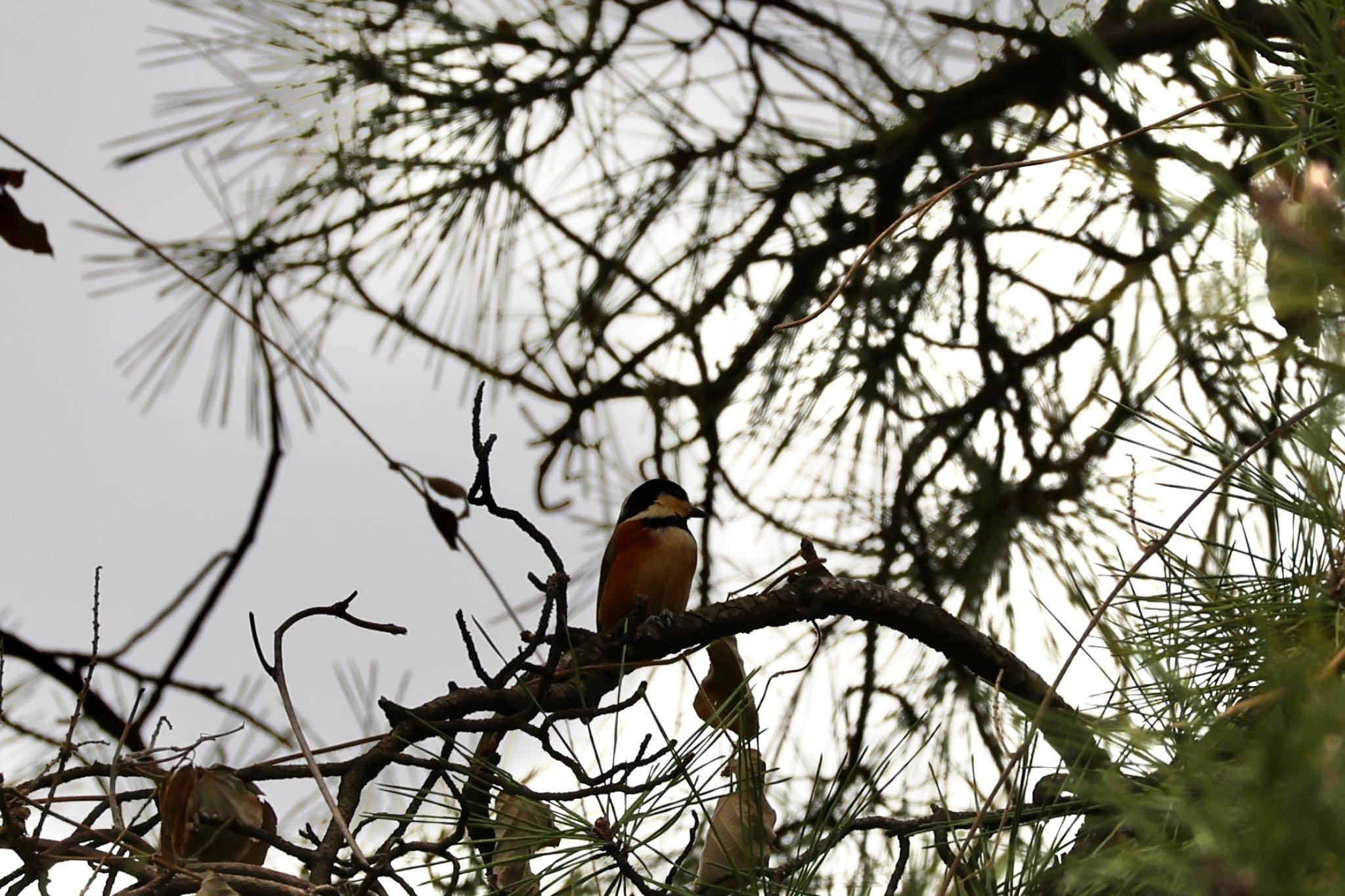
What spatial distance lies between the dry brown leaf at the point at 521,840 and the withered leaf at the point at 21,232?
1267 millimetres

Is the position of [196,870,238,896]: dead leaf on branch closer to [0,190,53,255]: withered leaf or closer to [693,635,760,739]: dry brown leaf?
[693,635,760,739]: dry brown leaf

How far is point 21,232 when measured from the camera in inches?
79.0

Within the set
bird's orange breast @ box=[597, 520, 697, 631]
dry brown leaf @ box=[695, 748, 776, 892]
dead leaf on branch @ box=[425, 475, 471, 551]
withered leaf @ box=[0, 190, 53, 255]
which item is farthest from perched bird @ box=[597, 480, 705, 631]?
dry brown leaf @ box=[695, 748, 776, 892]

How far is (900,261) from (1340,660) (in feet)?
7.41

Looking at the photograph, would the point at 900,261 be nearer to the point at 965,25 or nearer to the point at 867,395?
the point at 867,395

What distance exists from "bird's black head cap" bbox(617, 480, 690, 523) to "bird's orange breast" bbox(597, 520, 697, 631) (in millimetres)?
58

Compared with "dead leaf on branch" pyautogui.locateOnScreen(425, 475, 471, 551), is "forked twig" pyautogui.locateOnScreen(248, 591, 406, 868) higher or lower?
lower

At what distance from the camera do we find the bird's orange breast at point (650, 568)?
3223mm

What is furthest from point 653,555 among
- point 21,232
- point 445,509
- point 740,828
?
point 740,828

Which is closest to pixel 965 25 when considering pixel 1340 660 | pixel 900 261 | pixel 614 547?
pixel 900 261

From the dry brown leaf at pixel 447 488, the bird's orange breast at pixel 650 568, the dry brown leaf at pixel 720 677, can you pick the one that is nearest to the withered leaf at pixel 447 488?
the dry brown leaf at pixel 447 488

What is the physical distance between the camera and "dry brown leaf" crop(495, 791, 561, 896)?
4.00 ft

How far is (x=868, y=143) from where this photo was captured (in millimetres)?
2832

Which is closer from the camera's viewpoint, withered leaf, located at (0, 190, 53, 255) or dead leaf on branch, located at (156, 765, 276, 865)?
dead leaf on branch, located at (156, 765, 276, 865)
